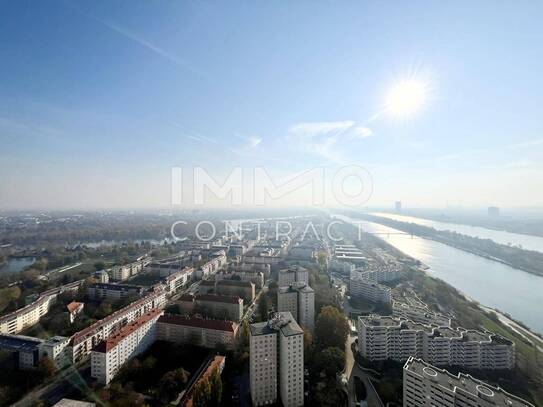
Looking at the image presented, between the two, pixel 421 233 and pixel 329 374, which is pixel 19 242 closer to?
pixel 329 374

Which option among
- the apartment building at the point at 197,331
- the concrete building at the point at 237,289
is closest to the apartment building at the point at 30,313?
the apartment building at the point at 197,331

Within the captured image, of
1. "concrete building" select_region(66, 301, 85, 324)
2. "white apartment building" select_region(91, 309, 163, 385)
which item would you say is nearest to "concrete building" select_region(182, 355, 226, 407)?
"white apartment building" select_region(91, 309, 163, 385)

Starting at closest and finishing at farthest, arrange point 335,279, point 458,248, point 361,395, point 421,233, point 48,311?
point 361,395 < point 48,311 < point 335,279 < point 458,248 < point 421,233

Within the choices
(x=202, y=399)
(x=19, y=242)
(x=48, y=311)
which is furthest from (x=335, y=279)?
(x=19, y=242)

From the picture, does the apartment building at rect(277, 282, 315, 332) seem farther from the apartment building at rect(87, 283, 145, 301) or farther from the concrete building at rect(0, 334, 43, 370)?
the concrete building at rect(0, 334, 43, 370)

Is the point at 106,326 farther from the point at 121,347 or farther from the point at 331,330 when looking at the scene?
the point at 331,330

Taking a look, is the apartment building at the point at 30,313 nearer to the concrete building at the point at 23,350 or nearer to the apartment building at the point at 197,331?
the concrete building at the point at 23,350

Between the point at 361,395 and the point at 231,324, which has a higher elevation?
the point at 231,324
